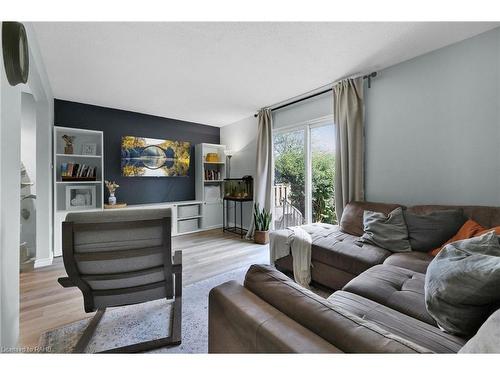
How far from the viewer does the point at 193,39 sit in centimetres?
198

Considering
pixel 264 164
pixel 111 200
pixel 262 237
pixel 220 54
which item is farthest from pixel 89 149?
pixel 262 237

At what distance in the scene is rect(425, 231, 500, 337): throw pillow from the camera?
817 mm

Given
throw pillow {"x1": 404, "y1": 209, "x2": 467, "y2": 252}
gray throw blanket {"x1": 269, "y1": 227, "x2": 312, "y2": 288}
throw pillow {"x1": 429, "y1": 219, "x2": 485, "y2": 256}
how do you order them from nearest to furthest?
throw pillow {"x1": 429, "y1": 219, "x2": 485, "y2": 256}, throw pillow {"x1": 404, "y1": 209, "x2": 467, "y2": 252}, gray throw blanket {"x1": 269, "y1": 227, "x2": 312, "y2": 288}

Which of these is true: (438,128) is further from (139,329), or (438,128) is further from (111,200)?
(111,200)

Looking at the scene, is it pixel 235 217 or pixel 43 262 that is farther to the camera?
pixel 235 217

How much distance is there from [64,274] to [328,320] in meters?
3.14

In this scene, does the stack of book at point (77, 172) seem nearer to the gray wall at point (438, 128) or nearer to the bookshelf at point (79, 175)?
the bookshelf at point (79, 175)

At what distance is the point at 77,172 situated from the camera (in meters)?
3.45

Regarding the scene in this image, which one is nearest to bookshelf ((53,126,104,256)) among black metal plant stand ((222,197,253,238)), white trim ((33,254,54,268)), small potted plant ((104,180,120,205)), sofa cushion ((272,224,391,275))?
small potted plant ((104,180,120,205))

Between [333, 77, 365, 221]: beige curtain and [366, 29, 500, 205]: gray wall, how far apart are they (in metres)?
0.14

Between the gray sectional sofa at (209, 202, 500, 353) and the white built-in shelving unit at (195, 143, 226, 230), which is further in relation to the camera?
the white built-in shelving unit at (195, 143, 226, 230)

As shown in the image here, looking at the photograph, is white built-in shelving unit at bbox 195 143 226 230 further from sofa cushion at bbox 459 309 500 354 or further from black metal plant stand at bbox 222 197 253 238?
sofa cushion at bbox 459 309 500 354
